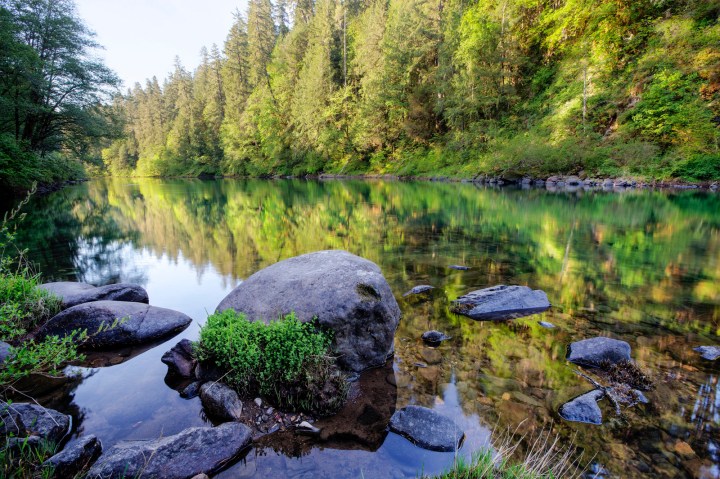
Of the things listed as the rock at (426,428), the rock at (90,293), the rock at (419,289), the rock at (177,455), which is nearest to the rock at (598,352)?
the rock at (426,428)

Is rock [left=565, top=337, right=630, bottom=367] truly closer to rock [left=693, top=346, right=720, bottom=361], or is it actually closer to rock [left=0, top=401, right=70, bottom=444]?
rock [left=693, top=346, right=720, bottom=361]

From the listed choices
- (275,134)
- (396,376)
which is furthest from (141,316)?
(275,134)

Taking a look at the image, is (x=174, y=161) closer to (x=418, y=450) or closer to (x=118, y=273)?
(x=118, y=273)

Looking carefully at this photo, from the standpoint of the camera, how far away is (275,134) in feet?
185

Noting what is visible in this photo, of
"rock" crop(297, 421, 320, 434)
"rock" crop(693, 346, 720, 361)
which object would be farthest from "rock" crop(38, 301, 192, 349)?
"rock" crop(693, 346, 720, 361)

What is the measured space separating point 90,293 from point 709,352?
10160 millimetres

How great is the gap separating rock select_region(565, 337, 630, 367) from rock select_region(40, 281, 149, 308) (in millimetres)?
7944

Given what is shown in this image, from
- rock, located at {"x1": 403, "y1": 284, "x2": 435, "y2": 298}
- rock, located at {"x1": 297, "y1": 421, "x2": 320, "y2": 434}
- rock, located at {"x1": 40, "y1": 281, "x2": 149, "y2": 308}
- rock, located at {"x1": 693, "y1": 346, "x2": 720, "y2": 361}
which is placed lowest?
rock, located at {"x1": 297, "y1": 421, "x2": 320, "y2": 434}

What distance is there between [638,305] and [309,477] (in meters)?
6.87

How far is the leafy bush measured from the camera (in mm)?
4195

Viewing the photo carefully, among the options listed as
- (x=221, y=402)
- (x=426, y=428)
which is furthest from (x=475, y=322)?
(x=221, y=402)

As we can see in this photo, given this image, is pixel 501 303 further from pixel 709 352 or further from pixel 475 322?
pixel 709 352

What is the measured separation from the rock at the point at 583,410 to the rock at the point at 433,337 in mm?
1941

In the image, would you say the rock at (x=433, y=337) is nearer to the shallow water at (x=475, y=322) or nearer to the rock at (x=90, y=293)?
the shallow water at (x=475, y=322)
